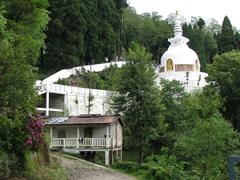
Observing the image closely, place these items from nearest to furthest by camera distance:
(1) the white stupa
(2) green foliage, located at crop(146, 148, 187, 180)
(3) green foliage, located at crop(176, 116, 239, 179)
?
(3) green foliage, located at crop(176, 116, 239, 179), (2) green foliage, located at crop(146, 148, 187, 180), (1) the white stupa

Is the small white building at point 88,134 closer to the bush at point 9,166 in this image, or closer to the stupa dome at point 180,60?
the bush at point 9,166

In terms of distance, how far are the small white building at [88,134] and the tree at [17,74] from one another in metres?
11.2

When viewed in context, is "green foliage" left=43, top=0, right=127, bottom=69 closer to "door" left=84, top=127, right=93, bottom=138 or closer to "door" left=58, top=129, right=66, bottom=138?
"door" left=58, top=129, right=66, bottom=138

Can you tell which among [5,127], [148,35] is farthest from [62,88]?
[148,35]

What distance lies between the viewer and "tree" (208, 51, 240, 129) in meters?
33.0

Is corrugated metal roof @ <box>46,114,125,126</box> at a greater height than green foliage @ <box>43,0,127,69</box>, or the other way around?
green foliage @ <box>43,0,127,69</box>

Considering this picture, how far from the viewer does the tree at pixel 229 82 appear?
33031 millimetres

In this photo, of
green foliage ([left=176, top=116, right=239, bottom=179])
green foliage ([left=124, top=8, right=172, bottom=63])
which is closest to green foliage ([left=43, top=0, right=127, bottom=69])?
green foliage ([left=124, top=8, right=172, bottom=63])

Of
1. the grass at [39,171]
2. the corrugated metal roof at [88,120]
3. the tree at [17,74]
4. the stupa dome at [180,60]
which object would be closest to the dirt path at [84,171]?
the grass at [39,171]

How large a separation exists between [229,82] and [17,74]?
2239 centimetres

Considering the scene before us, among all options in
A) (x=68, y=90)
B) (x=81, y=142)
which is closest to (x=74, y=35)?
(x=68, y=90)

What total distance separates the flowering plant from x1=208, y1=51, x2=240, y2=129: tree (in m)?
19.4

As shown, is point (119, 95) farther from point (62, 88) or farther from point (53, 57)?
point (53, 57)

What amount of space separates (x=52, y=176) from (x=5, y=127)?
11.6ft
